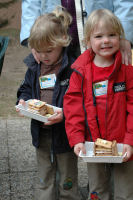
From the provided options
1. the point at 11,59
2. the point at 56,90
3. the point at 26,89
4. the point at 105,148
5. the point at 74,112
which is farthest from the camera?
the point at 11,59

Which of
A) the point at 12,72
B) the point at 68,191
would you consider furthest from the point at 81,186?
the point at 12,72

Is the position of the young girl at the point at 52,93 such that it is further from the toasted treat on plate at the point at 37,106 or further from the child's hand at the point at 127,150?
the child's hand at the point at 127,150

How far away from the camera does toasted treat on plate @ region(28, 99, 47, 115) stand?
2.91 m

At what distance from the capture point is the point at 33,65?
316 cm

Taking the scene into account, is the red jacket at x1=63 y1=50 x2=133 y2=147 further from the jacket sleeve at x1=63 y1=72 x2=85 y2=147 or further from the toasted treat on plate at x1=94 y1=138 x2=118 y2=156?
the toasted treat on plate at x1=94 y1=138 x2=118 y2=156

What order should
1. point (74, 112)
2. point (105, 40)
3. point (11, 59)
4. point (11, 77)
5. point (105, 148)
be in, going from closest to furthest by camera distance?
point (105, 148) → point (105, 40) → point (74, 112) → point (11, 77) → point (11, 59)

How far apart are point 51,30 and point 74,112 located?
Answer: 679 millimetres

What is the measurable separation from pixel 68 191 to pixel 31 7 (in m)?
1.59

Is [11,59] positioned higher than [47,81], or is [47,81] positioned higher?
[47,81]

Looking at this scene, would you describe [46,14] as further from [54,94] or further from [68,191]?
[68,191]

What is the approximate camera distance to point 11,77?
8195 mm

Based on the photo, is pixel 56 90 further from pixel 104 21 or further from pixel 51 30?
pixel 104 21

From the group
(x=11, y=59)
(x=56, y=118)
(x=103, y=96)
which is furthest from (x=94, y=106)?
(x=11, y=59)

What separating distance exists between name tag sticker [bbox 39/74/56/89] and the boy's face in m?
0.11
